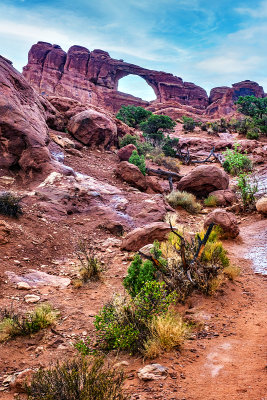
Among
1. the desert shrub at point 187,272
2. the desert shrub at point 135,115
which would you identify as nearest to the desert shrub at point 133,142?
the desert shrub at point 187,272

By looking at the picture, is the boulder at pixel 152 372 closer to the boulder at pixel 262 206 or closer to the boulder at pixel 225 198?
the boulder at pixel 262 206

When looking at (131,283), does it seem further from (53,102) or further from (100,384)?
(53,102)

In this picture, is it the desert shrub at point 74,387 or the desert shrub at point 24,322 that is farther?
the desert shrub at point 24,322

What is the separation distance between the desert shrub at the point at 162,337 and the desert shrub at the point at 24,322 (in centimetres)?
158

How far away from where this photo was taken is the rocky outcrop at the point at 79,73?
55.1 meters

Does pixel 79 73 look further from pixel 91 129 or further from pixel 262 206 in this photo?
pixel 262 206

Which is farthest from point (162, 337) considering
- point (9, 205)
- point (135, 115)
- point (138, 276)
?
point (135, 115)

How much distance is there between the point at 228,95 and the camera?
2515 inches

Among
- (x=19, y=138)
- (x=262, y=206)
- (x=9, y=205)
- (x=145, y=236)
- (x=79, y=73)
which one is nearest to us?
(x=9, y=205)

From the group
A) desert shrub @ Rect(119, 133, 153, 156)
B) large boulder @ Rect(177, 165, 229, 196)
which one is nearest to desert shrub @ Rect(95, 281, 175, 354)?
large boulder @ Rect(177, 165, 229, 196)

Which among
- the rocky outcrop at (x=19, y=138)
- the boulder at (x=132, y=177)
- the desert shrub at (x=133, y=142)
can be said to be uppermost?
the desert shrub at (x=133, y=142)

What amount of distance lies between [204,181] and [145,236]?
7886mm

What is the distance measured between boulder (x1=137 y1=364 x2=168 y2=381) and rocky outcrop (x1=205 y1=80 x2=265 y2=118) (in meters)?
64.0

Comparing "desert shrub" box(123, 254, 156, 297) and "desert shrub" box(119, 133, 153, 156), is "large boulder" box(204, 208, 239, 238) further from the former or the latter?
"desert shrub" box(119, 133, 153, 156)
